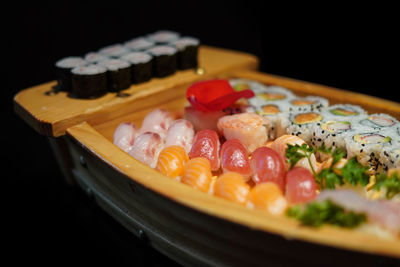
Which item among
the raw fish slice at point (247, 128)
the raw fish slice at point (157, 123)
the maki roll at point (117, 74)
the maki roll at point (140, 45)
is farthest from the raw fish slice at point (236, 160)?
the maki roll at point (140, 45)

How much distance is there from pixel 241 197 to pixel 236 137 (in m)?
0.41

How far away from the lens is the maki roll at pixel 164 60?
1.88m

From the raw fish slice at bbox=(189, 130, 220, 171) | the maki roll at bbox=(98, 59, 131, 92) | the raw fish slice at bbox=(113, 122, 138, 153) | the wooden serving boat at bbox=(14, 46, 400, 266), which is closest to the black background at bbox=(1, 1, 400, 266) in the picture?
the wooden serving boat at bbox=(14, 46, 400, 266)

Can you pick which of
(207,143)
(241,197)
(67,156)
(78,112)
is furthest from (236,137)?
(67,156)

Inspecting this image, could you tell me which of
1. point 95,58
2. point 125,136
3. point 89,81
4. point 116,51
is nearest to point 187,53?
point 116,51

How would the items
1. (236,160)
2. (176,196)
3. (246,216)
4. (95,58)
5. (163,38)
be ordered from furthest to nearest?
(163,38) < (95,58) < (236,160) < (176,196) < (246,216)

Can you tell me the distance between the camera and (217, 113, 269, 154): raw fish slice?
4.79ft

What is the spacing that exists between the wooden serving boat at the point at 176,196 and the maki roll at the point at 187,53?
0.06 metres

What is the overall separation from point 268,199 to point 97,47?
1989 millimetres

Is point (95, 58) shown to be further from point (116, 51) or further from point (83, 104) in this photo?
point (83, 104)

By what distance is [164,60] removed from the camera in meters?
1.89

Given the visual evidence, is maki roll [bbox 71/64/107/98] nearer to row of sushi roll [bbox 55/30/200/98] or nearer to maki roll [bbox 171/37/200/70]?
row of sushi roll [bbox 55/30/200/98]

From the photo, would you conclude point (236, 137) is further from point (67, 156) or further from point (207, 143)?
point (67, 156)

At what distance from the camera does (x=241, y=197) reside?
1.11 m
